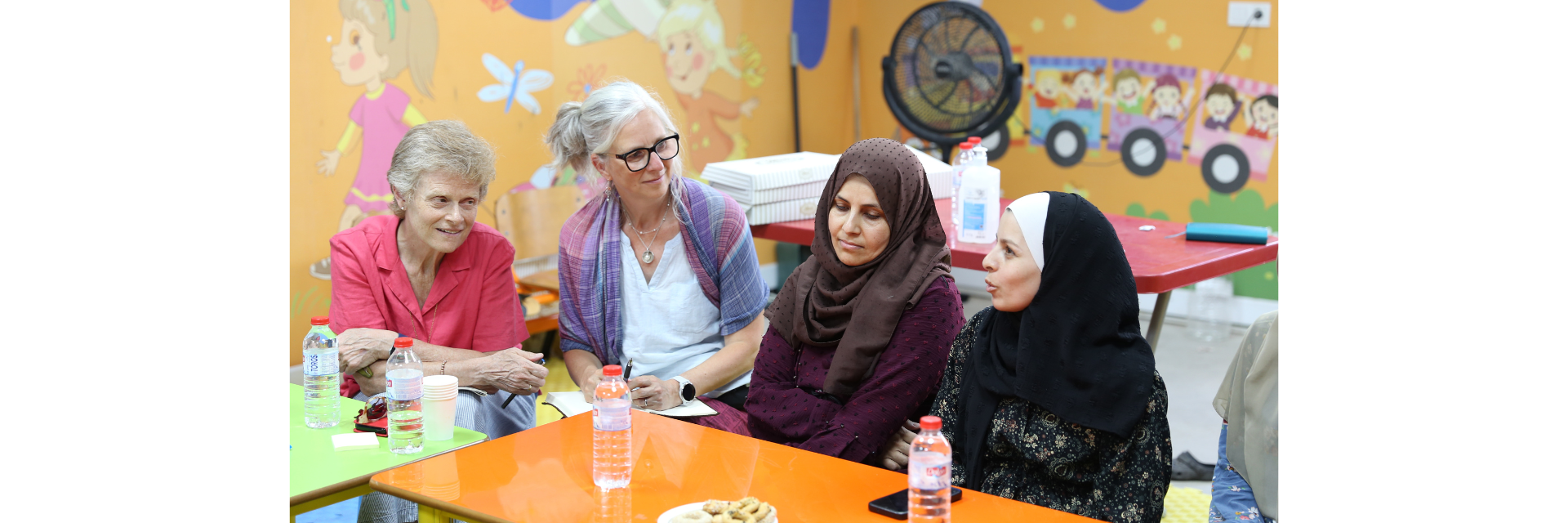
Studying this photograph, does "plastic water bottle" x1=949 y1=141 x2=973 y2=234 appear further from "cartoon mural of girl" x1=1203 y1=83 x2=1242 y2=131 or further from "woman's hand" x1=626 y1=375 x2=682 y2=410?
"cartoon mural of girl" x1=1203 y1=83 x2=1242 y2=131

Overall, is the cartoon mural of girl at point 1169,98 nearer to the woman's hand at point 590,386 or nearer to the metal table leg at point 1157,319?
the metal table leg at point 1157,319

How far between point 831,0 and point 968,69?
211 centimetres

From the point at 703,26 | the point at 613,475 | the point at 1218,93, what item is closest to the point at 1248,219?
the point at 1218,93

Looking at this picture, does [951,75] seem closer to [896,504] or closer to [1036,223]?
[1036,223]

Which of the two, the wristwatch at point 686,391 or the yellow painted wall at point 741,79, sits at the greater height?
the yellow painted wall at point 741,79

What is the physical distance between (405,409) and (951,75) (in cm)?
273

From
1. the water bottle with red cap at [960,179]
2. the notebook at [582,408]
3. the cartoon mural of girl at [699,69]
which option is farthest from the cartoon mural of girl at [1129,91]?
the notebook at [582,408]

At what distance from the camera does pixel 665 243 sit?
2.75 meters

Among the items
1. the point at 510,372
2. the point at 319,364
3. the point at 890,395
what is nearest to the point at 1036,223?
the point at 890,395

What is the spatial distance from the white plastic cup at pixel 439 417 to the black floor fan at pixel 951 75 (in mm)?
2334

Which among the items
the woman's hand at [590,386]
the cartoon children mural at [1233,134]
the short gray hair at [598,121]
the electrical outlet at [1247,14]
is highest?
the electrical outlet at [1247,14]

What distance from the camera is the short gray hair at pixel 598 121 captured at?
262 centimetres

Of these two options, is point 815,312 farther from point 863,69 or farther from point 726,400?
point 863,69

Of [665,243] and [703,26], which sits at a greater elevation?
[703,26]
